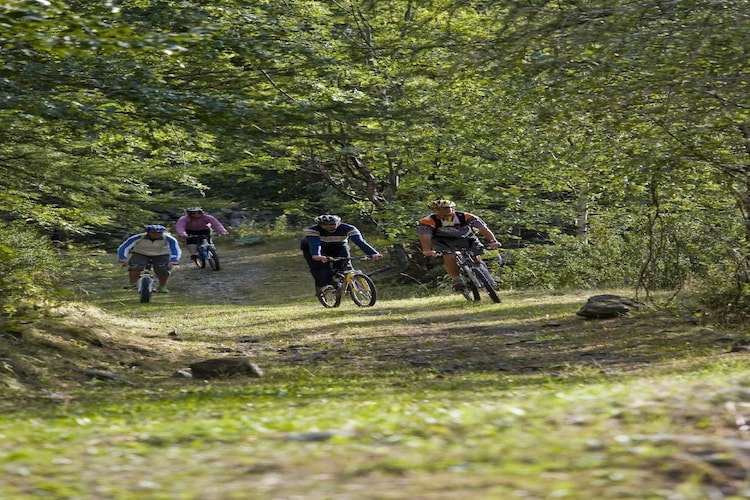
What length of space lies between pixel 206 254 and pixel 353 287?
12.7m

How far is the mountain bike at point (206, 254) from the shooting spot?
29578 mm

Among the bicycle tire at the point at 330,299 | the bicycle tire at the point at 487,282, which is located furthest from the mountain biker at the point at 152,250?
the bicycle tire at the point at 487,282

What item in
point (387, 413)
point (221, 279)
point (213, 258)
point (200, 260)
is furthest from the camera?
point (200, 260)

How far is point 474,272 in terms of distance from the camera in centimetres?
1744

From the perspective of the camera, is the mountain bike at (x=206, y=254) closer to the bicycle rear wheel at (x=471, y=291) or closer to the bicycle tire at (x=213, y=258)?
the bicycle tire at (x=213, y=258)

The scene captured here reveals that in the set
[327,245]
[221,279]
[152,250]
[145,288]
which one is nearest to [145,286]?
[145,288]

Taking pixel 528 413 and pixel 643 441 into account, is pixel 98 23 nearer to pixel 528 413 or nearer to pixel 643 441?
pixel 528 413

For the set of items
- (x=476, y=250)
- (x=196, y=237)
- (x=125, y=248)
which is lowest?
(x=476, y=250)

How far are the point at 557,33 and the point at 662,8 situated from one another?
101cm

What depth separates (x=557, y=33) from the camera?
955 cm

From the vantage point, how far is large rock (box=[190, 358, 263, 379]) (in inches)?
370

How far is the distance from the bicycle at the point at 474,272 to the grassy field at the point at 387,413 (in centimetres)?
322

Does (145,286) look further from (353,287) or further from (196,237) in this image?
(196,237)

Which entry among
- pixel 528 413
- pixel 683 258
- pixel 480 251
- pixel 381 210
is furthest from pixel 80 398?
pixel 381 210
